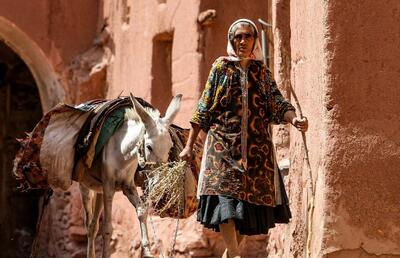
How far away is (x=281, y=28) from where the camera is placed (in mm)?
9094

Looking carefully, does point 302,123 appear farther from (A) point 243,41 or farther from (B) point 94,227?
(B) point 94,227

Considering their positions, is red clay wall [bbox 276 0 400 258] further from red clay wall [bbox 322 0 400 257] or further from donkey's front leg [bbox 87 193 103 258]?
donkey's front leg [bbox 87 193 103 258]

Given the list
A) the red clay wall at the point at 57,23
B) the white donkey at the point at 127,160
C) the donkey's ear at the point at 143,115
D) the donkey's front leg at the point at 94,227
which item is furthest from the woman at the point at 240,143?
the red clay wall at the point at 57,23

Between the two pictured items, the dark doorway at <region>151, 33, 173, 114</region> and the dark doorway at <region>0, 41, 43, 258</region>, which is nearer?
the dark doorway at <region>151, 33, 173, 114</region>

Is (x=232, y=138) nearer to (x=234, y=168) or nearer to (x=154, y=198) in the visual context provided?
(x=234, y=168)

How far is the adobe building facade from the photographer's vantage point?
19.7ft

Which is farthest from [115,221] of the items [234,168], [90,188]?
[234,168]

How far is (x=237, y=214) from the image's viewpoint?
5762 millimetres

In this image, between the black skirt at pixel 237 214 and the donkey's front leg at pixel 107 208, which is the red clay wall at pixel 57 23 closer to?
the donkey's front leg at pixel 107 208

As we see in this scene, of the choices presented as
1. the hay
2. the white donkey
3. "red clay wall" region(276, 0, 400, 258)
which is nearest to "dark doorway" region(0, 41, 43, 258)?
the white donkey

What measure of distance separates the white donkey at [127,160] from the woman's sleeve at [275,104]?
2.72 meters

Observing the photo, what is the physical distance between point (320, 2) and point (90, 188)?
170 inches

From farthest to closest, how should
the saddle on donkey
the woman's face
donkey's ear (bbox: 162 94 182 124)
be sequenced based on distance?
the saddle on donkey
donkey's ear (bbox: 162 94 182 124)
the woman's face

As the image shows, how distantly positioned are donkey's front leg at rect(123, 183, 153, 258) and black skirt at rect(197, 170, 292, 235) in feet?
9.88
